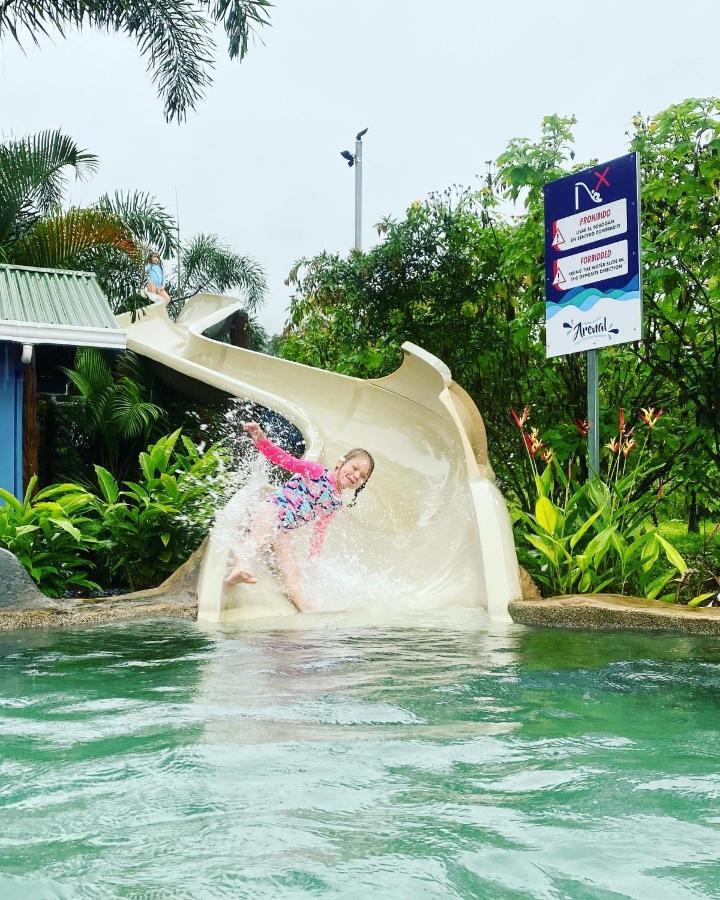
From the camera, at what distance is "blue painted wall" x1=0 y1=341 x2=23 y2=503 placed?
9.66 metres

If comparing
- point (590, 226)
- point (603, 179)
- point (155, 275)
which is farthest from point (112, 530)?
point (155, 275)

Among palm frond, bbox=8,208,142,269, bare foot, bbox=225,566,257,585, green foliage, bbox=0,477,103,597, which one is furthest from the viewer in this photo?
palm frond, bbox=8,208,142,269

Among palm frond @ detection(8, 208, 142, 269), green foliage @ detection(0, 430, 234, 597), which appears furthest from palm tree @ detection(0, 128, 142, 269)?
green foliage @ detection(0, 430, 234, 597)

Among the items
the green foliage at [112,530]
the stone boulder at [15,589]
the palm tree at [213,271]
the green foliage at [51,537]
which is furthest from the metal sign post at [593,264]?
the palm tree at [213,271]

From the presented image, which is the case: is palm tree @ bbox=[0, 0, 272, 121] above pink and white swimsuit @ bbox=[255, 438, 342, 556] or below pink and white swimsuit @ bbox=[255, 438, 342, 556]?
above

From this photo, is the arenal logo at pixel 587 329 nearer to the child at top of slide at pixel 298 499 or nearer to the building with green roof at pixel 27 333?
the child at top of slide at pixel 298 499

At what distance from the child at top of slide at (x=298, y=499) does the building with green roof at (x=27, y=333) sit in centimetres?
207

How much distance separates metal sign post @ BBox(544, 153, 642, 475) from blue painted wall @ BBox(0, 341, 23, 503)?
17.2ft

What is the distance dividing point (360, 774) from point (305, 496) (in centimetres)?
509

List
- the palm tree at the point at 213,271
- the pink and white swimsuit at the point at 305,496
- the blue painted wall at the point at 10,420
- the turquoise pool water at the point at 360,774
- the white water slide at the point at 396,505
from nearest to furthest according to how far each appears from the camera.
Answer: the turquoise pool water at the point at 360,774 < the white water slide at the point at 396,505 < the pink and white swimsuit at the point at 305,496 < the blue painted wall at the point at 10,420 < the palm tree at the point at 213,271

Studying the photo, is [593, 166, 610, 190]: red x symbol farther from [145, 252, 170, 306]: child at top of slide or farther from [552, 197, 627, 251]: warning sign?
[145, 252, 170, 306]: child at top of slide

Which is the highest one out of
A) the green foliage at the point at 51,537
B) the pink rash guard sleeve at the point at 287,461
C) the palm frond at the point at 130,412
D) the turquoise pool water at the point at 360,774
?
the palm frond at the point at 130,412

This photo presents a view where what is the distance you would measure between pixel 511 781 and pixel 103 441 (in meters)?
10.3

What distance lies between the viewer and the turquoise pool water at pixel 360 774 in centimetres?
253
